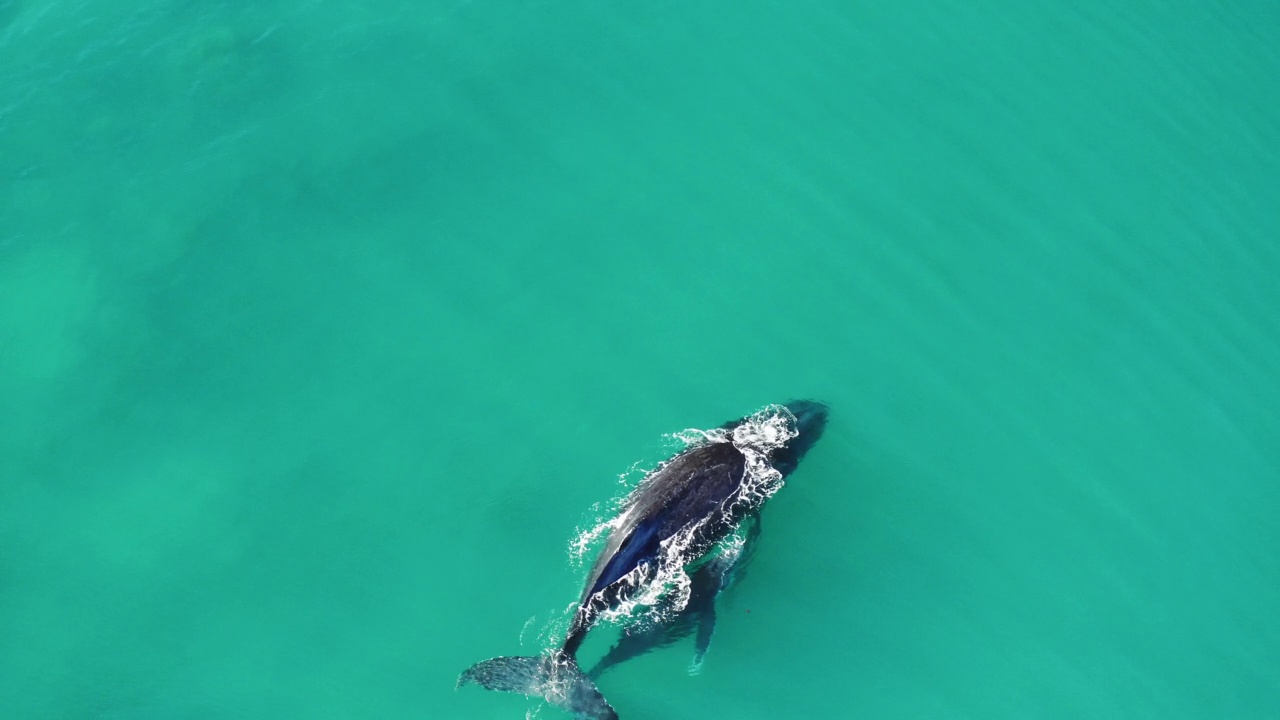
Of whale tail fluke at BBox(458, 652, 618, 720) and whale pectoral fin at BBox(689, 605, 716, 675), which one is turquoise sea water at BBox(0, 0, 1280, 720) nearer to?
whale pectoral fin at BBox(689, 605, 716, 675)

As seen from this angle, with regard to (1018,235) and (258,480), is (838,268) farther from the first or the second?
(258,480)

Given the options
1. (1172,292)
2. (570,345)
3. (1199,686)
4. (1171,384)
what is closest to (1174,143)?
(1172,292)

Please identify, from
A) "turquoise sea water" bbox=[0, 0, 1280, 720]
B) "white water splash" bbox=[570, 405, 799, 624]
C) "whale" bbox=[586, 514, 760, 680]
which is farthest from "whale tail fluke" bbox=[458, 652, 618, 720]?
"white water splash" bbox=[570, 405, 799, 624]

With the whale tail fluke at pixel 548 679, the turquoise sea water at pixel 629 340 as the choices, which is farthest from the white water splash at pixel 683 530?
the whale tail fluke at pixel 548 679

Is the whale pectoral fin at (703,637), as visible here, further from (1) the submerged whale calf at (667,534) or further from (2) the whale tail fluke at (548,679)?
(2) the whale tail fluke at (548,679)

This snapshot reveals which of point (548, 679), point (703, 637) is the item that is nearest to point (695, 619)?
point (703, 637)
